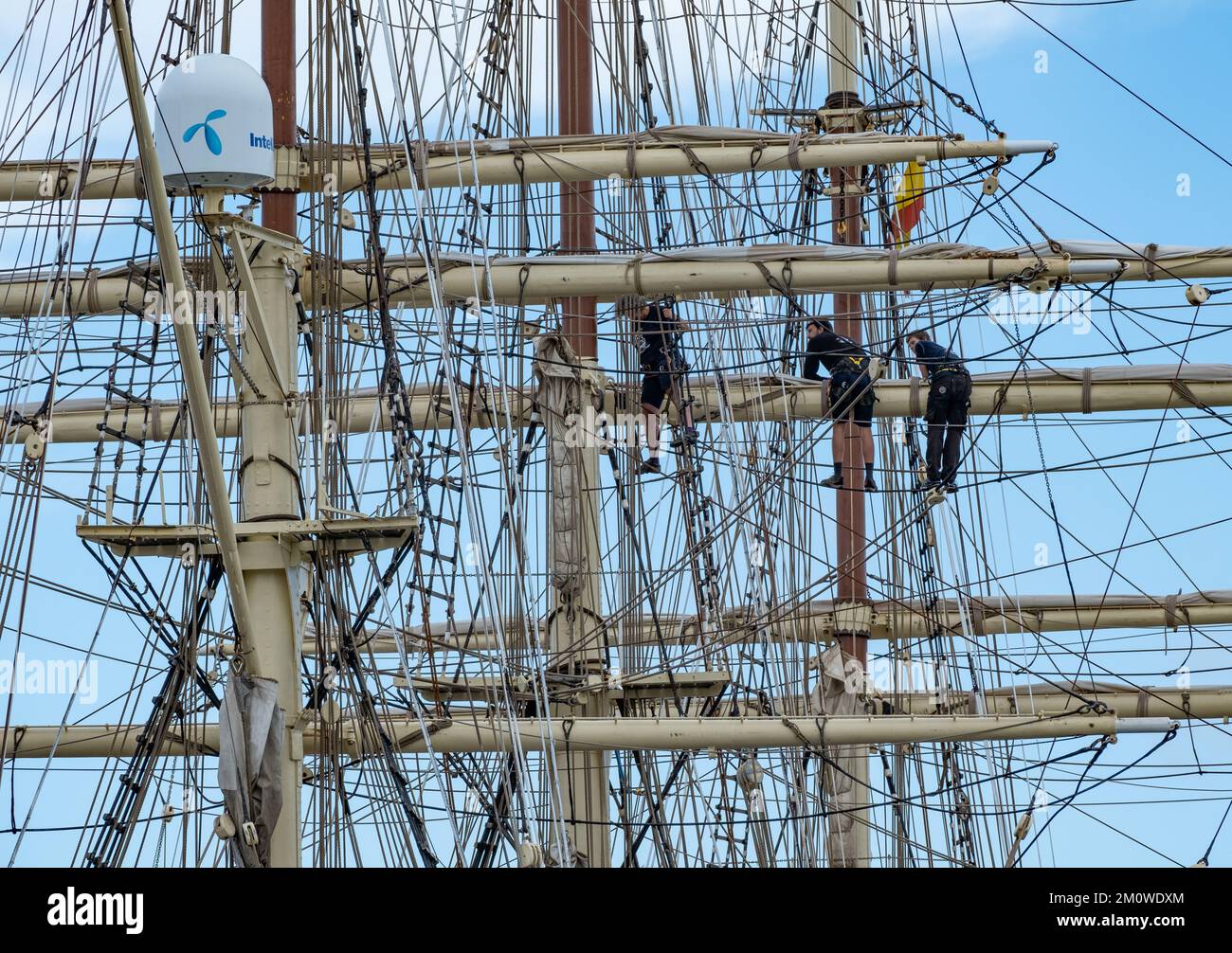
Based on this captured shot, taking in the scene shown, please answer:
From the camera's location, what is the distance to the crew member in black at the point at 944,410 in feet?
64.3

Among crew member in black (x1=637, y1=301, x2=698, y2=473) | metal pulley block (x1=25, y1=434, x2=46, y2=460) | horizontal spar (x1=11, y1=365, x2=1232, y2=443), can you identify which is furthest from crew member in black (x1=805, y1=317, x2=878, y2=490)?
metal pulley block (x1=25, y1=434, x2=46, y2=460)

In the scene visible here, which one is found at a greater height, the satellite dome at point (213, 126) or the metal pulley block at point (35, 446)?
the satellite dome at point (213, 126)

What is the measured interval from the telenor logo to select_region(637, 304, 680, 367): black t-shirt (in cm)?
814

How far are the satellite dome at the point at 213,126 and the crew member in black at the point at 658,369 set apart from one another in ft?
25.2

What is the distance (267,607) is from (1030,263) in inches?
344

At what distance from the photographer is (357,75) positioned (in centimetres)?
1268

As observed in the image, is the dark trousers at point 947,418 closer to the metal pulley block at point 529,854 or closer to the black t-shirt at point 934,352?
the black t-shirt at point 934,352

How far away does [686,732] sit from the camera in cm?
1680

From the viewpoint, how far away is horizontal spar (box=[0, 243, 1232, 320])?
16109 millimetres

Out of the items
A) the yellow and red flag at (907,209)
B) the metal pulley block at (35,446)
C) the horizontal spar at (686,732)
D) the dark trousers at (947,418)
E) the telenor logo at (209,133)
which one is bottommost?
the horizontal spar at (686,732)

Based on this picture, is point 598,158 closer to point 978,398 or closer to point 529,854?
point 978,398

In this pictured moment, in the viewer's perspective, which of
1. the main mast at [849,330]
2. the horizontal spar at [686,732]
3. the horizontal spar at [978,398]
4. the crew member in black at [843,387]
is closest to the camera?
the horizontal spar at [686,732]

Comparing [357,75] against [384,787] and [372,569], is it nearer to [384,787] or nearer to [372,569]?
[372,569]

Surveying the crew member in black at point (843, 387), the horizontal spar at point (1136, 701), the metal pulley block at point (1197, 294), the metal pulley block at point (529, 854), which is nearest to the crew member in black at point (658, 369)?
the crew member in black at point (843, 387)
